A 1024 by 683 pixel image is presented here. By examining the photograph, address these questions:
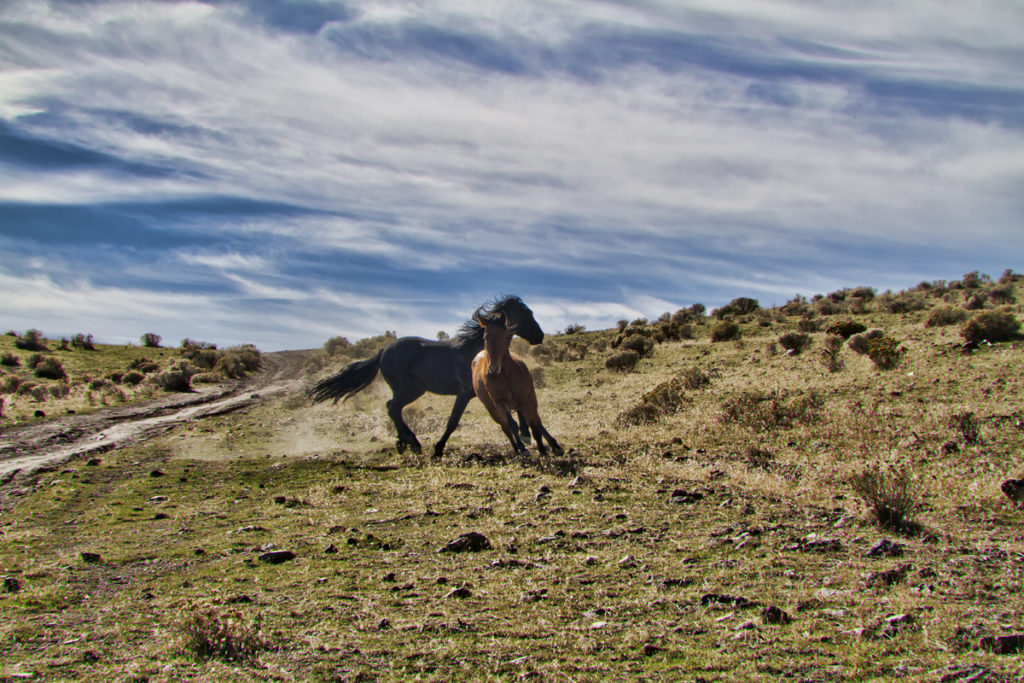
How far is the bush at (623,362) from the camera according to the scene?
92.8ft

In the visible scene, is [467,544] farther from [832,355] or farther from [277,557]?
[832,355]

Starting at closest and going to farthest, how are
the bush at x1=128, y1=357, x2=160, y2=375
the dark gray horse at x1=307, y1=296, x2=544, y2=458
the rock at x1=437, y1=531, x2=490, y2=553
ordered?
1. the rock at x1=437, y1=531, x2=490, y2=553
2. the dark gray horse at x1=307, y1=296, x2=544, y2=458
3. the bush at x1=128, y1=357, x2=160, y2=375

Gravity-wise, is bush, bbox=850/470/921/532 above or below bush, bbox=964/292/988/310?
below

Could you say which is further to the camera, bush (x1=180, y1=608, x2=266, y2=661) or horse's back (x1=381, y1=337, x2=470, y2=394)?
horse's back (x1=381, y1=337, x2=470, y2=394)

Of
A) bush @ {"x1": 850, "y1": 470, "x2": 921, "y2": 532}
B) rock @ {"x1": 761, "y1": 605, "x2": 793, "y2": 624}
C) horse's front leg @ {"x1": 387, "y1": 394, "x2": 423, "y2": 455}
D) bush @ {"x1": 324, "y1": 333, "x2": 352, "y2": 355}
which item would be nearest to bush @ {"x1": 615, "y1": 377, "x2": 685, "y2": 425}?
horse's front leg @ {"x1": 387, "y1": 394, "x2": 423, "y2": 455}

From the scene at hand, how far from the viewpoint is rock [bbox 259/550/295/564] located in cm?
739

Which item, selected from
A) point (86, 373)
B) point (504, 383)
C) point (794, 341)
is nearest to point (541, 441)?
point (504, 383)

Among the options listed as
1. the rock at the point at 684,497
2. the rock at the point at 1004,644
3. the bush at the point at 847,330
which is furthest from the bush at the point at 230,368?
the rock at the point at 1004,644

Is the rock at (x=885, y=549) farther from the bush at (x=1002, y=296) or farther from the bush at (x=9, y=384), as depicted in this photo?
the bush at (x=9, y=384)

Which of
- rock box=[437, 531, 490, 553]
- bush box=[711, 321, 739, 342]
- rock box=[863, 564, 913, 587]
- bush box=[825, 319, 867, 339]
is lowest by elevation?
rock box=[437, 531, 490, 553]

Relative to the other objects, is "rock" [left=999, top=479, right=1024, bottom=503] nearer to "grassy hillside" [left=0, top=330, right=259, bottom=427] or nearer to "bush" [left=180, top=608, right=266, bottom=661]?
"bush" [left=180, top=608, right=266, bottom=661]

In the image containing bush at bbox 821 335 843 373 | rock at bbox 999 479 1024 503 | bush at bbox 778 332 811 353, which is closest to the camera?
rock at bbox 999 479 1024 503

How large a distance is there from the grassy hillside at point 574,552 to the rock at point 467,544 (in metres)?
0.07

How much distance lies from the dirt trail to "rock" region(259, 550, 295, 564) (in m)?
8.57
